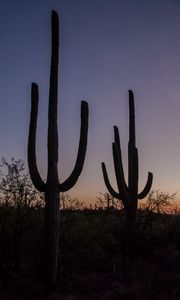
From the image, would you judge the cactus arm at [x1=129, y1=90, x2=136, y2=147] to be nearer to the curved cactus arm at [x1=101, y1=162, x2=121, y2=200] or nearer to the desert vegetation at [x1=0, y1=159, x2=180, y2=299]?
the curved cactus arm at [x1=101, y1=162, x2=121, y2=200]

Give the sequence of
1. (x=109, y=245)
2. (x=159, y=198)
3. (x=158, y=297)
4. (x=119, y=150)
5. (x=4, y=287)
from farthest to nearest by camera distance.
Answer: (x=159, y=198) → (x=119, y=150) → (x=109, y=245) → (x=4, y=287) → (x=158, y=297)

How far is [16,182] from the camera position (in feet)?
42.0

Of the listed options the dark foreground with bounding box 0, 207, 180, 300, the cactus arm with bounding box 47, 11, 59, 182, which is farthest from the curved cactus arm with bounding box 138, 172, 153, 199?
the cactus arm with bounding box 47, 11, 59, 182

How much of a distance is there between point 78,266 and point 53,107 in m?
4.88

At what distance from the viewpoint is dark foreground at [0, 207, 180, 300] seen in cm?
1120

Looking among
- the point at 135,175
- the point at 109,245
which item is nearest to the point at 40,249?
the point at 109,245

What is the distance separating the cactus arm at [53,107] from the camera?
39.0 feet

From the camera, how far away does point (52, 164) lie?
11867mm

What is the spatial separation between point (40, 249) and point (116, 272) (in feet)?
7.91

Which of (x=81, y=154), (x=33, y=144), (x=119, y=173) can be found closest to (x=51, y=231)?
(x=81, y=154)

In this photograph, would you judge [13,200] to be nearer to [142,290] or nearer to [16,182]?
[16,182]

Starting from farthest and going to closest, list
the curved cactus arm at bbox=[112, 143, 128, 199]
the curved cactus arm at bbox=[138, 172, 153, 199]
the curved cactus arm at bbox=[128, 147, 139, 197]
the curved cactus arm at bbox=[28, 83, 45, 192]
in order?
the curved cactus arm at bbox=[138, 172, 153, 199], the curved cactus arm at bbox=[128, 147, 139, 197], the curved cactus arm at bbox=[112, 143, 128, 199], the curved cactus arm at bbox=[28, 83, 45, 192]

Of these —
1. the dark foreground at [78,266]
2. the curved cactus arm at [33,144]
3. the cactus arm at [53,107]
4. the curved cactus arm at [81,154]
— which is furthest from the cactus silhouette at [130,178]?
the curved cactus arm at [33,144]

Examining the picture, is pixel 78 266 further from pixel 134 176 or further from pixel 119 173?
pixel 134 176
